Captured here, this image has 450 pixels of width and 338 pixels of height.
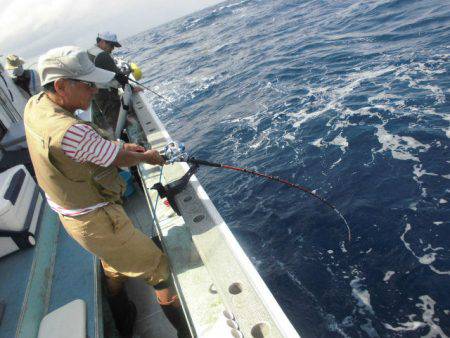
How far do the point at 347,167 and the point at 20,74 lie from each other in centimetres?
700

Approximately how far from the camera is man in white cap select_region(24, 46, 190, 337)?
1.93 m

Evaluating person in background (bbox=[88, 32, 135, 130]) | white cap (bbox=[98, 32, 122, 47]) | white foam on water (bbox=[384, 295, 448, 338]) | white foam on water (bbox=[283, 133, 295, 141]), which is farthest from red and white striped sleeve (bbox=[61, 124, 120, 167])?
white foam on water (bbox=[283, 133, 295, 141])

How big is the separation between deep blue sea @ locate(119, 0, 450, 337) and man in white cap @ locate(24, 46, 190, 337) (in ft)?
6.08

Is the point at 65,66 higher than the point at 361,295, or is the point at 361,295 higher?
the point at 65,66

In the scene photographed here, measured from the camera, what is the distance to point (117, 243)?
2348 millimetres

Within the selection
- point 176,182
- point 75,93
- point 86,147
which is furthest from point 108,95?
point 86,147

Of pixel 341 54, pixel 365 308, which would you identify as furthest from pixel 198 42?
pixel 365 308

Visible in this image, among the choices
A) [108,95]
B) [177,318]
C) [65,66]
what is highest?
[65,66]

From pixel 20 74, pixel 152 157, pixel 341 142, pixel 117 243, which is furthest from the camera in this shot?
pixel 20 74

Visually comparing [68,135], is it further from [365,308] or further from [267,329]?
[365,308]

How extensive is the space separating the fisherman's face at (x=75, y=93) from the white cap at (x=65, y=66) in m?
0.05

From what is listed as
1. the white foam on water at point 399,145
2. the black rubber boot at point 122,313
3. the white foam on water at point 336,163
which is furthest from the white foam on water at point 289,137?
the black rubber boot at point 122,313

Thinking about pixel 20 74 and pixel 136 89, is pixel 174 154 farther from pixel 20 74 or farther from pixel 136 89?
pixel 20 74

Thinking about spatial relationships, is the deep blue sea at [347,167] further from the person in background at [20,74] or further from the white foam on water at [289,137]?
the person in background at [20,74]
